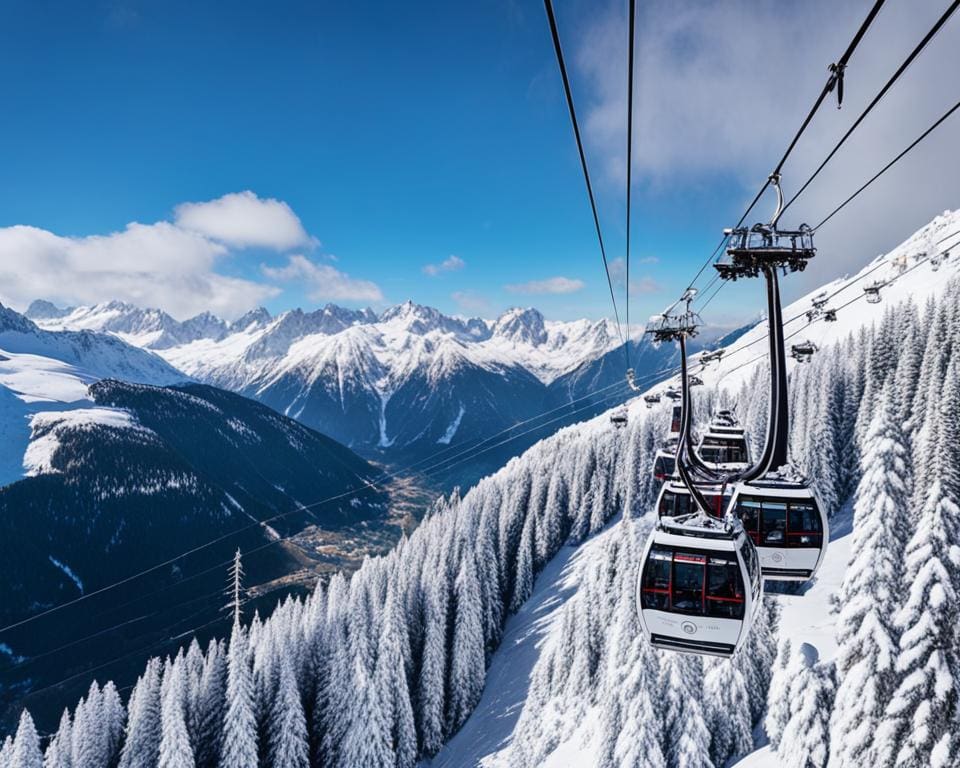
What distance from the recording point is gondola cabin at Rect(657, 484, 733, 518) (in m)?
22.2

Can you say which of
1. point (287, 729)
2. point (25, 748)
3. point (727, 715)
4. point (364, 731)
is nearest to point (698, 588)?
point (727, 715)

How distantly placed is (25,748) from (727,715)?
53353mm

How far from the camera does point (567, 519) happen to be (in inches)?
4397

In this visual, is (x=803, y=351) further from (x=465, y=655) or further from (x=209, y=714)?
(x=465, y=655)

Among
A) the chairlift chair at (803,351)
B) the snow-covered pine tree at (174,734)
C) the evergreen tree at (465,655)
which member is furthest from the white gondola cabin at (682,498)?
the evergreen tree at (465,655)

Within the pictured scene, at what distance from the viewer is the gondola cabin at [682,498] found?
22234mm

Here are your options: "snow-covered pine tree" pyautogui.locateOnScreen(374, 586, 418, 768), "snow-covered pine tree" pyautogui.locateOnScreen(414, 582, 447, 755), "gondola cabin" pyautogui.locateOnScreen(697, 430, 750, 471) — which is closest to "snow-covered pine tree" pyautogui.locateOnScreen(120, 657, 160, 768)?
"snow-covered pine tree" pyautogui.locateOnScreen(374, 586, 418, 768)

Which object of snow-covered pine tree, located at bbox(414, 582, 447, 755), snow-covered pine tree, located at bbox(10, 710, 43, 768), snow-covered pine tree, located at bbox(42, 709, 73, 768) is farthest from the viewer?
snow-covered pine tree, located at bbox(414, 582, 447, 755)

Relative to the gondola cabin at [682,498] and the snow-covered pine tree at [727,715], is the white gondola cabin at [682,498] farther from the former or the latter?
the snow-covered pine tree at [727,715]

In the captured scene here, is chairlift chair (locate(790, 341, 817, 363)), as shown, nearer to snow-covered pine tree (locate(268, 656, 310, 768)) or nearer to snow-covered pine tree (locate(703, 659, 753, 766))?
snow-covered pine tree (locate(703, 659, 753, 766))

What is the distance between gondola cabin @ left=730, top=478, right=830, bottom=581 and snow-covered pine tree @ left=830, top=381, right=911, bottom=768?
31.1 ft

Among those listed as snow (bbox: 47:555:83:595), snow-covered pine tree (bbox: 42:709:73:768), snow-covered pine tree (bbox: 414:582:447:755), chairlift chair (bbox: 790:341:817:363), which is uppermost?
chairlift chair (bbox: 790:341:817:363)

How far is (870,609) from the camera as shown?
1029 inches

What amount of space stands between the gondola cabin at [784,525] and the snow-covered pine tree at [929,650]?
8357mm
